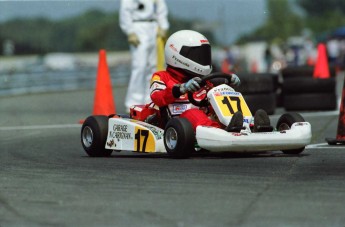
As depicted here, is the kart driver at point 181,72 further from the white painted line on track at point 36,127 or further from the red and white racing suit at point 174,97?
the white painted line on track at point 36,127

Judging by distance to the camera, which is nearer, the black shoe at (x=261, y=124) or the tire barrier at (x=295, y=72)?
the black shoe at (x=261, y=124)

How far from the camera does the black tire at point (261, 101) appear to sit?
14.7 meters

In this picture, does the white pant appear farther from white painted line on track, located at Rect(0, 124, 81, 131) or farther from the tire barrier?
the tire barrier

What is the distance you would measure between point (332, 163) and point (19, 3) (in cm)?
2309

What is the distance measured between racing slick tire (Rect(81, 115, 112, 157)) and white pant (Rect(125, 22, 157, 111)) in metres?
6.55

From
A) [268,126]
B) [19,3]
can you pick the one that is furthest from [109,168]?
[19,3]

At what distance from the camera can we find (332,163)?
335 inches

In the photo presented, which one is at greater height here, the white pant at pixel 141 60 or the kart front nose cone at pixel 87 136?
the white pant at pixel 141 60

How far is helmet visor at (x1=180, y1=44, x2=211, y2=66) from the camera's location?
31.7ft

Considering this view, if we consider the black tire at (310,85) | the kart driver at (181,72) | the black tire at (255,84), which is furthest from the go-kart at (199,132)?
the black tire at (310,85)

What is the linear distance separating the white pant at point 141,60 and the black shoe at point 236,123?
307 inches

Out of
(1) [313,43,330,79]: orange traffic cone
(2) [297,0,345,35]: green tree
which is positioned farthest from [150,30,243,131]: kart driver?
(2) [297,0,345,35]: green tree

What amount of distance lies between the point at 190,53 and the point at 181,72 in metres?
0.20

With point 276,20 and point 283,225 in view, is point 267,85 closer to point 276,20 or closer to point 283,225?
point 283,225
